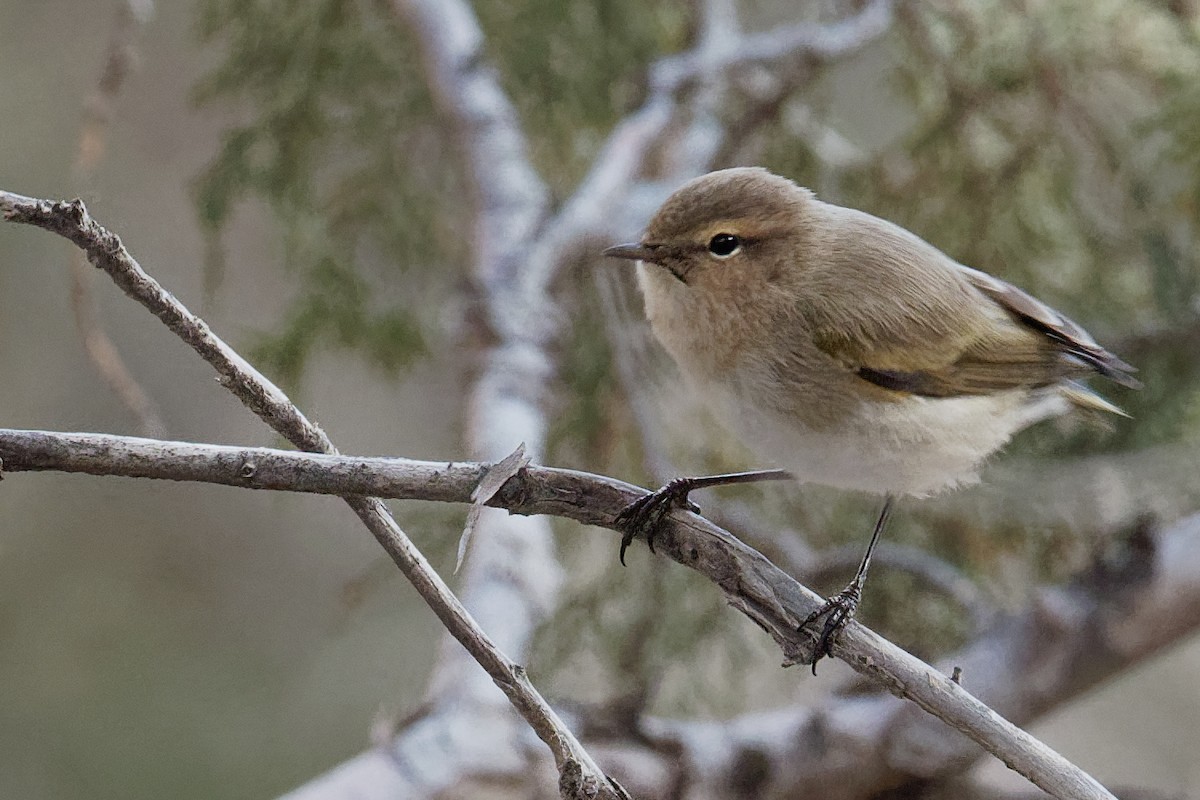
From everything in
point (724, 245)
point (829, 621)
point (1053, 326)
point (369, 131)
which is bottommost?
point (829, 621)

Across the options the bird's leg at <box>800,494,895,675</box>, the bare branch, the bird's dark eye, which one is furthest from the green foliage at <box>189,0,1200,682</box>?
the bird's dark eye

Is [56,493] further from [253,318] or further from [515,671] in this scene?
[515,671]

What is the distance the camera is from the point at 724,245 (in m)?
1.38

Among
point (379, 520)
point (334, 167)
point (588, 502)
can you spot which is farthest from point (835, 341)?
point (334, 167)

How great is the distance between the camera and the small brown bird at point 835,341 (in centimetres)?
132

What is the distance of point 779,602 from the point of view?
1012 millimetres

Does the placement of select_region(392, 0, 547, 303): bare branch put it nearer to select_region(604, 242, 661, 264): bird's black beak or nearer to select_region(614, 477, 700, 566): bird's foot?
select_region(604, 242, 661, 264): bird's black beak

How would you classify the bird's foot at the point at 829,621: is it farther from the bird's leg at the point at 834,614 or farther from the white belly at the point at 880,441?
the white belly at the point at 880,441

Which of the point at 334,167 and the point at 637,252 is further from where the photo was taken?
the point at 334,167

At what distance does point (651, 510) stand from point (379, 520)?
1.00 feet

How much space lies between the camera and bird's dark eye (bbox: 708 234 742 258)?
137 cm

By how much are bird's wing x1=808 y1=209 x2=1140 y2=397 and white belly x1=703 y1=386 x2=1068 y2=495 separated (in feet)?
0.10

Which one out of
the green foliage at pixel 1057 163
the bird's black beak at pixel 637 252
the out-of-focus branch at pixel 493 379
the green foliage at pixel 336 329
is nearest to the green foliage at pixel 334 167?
the green foliage at pixel 336 329

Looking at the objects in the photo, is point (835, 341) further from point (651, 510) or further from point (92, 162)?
point (92, 162)
